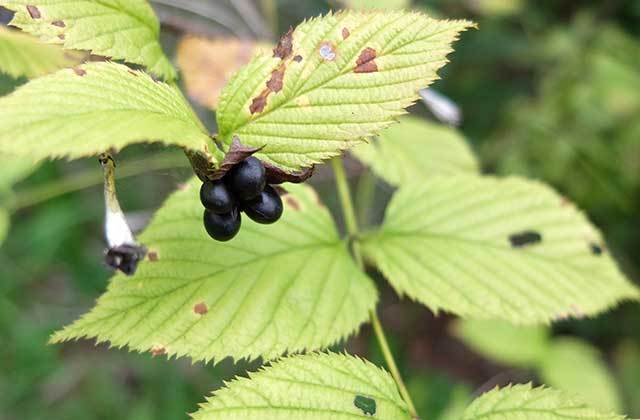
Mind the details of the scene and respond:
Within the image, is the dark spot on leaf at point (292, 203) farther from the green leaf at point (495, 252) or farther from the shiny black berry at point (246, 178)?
the shiny black berry at point (246, 178)

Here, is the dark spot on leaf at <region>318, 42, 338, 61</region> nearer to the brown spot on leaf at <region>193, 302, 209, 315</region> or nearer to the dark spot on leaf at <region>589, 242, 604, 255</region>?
the brown spot on leaf at <region>193, 302, 209, 315</region>

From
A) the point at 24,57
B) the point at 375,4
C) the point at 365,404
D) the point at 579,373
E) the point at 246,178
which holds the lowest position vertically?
the point at 579,373

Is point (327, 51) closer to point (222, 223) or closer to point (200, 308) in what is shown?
point (222, 223)

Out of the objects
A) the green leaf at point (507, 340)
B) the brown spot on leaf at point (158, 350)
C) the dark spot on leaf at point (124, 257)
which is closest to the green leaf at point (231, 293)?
the brown spot on leaf at point (158, 350)

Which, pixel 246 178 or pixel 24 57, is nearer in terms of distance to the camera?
pixel 246 178

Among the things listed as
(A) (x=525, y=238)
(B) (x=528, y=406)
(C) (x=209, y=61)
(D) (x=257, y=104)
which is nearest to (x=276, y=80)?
(D) (x=257, y=104)

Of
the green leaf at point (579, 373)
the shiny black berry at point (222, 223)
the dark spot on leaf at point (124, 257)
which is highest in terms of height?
the shiny black berry at point (222, 223)

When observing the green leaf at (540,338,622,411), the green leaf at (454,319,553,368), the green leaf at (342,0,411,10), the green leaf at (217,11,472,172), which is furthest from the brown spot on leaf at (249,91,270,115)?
the green leaf at (540,338,622,411)
